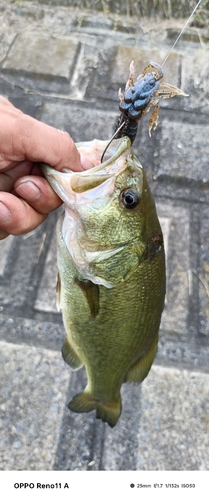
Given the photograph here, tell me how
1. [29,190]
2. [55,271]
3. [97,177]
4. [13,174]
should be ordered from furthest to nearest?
1. [55,271]
2. [13,174]
3. [29,190]
4. [97,177]

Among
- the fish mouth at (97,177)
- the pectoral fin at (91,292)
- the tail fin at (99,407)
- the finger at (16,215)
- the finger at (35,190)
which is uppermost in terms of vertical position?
the fish mouth at (97,177)

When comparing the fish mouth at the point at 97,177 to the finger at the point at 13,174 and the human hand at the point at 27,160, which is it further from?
the finger at the point at 13,174

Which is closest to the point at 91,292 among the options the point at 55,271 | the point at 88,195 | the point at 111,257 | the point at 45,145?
the point at 111,257

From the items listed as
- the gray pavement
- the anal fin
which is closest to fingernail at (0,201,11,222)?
the anal fin

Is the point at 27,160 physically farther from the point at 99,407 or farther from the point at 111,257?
the point at 99,407

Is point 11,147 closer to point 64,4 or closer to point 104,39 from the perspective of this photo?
point 104,39

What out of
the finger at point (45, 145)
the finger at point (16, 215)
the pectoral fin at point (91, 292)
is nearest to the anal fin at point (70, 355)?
the pectoral fin at point (91, 292)

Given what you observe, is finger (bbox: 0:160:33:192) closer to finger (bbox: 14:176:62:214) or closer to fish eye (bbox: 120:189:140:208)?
finger (bbox: 14:176:62:214)

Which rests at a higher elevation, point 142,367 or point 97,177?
point 97,177
